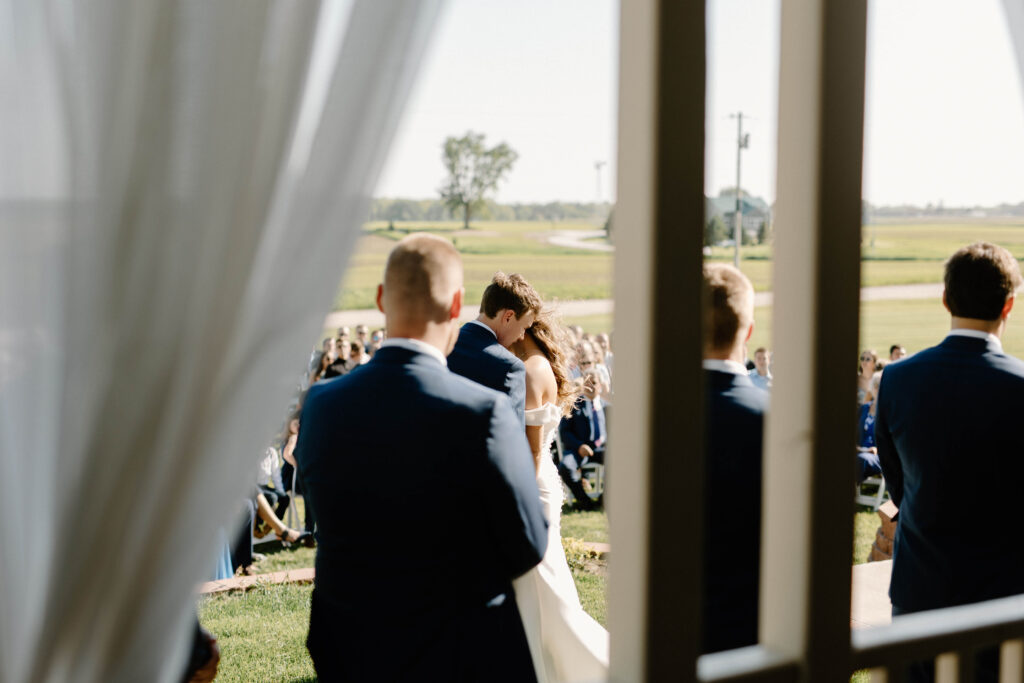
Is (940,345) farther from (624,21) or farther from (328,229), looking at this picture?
(328,229)

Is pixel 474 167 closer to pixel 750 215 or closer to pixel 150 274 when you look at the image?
pixel 750 215

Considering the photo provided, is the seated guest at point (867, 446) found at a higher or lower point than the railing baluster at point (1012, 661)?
lower

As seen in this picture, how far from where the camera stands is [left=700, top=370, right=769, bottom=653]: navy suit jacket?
82.4 inches

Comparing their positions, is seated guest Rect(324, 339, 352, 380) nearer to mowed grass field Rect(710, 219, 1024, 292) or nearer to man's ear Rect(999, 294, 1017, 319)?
mowed grass field Rect(710, 219, 1024, 292)

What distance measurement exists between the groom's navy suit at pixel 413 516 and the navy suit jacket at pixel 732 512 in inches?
16.2

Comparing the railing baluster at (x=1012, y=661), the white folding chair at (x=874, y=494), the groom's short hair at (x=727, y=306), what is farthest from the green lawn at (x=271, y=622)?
the groom's short hair at (x=727, y=306)

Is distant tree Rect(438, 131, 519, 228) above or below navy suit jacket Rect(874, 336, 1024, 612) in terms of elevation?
above

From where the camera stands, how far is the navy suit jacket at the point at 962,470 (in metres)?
2.46

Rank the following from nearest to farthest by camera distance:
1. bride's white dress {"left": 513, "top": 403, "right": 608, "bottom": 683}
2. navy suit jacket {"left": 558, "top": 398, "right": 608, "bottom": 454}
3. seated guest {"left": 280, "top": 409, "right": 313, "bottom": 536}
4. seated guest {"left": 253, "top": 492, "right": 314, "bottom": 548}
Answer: bride's white dress {"left": 513, "top": 403, "right": 608, "bottom": 683} → seated guest {"left": 253, "top": 492, "right": 314, "bottom": 548} → seated guest {"left": 280, "top": 409, "right": 313, "bottom": 536} → navy suit jacket {"left": 558, "top": 398, "right": 608, "bottom": 454}

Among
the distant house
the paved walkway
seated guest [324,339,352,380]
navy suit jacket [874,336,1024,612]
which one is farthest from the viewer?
the paved walkway

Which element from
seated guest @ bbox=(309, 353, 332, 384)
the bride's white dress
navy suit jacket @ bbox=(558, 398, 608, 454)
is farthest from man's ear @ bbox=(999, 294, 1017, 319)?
seated guest @ bbox=(309, 353, 332, 384)

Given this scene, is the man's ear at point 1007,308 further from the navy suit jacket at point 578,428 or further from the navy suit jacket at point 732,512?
the navy suit jacket at point 578,428

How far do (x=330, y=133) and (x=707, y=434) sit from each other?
1162 mm

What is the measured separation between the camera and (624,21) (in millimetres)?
1699
